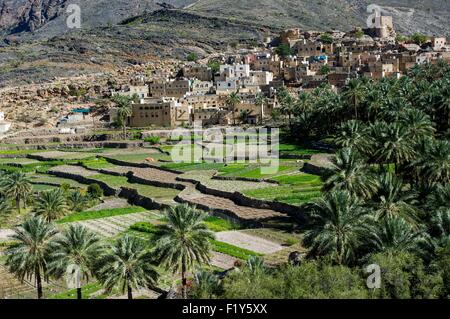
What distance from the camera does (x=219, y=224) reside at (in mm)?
47312

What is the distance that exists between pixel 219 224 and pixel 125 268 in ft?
64.4

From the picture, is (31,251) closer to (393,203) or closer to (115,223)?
(393,203)

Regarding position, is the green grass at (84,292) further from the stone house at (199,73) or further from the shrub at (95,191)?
the stone house at (199,73)

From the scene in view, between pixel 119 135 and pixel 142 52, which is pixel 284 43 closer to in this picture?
pixel 142 52

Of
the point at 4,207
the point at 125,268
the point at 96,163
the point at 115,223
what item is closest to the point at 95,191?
the point at 4,207

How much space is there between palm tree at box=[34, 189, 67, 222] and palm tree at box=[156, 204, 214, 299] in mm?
22518

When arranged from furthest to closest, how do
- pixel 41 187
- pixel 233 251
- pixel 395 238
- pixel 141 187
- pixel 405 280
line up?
pixel 41 187
pixel 141 187
pixel 233 251
pixel 395 238
pixel 405 280

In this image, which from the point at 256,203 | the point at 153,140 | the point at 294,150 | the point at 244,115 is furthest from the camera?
the point at 244,115

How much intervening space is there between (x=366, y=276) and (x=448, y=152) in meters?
14.3

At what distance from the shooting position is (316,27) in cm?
19638

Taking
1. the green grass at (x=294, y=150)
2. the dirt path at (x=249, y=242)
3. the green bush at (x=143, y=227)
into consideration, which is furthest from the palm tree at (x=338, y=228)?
the green grass at (x=294, y=150)

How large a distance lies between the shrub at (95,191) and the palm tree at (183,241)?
3145cm

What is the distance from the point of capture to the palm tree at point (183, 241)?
29094mm

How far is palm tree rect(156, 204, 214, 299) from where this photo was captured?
95.5ft
